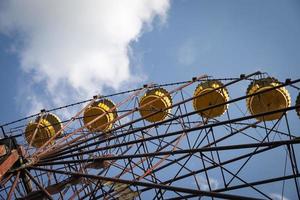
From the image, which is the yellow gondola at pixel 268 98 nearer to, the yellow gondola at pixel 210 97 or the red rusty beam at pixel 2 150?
the yellow gondola at pixel 210 97

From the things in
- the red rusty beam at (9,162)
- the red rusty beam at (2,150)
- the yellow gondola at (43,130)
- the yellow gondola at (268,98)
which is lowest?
the red rusty beam at (9,162)

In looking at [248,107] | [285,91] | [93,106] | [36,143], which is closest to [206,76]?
[248,107]

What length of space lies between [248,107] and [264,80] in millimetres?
1770

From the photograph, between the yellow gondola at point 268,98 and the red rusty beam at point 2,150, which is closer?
the red rusty beam at point 2,150

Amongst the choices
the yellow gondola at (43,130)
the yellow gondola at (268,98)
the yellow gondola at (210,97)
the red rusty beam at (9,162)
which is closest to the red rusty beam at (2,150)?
the red rusty beam at (9,162)

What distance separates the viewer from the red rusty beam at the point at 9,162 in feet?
33.9

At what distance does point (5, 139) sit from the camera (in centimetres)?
1265

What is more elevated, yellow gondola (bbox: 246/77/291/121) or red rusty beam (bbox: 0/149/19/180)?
yellow gondola (bbox: 246/77/291/121)

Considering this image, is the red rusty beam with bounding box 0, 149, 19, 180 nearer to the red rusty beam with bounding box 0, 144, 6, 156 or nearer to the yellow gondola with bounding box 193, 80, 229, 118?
the red rusty beam with bounding box 0, 144, 6, 156

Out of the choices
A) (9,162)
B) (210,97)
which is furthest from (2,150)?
(210,97)

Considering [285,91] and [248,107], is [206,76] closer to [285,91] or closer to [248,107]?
[248,107]

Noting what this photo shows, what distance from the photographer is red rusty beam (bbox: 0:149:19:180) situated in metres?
10.3

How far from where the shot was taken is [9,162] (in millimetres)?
11070

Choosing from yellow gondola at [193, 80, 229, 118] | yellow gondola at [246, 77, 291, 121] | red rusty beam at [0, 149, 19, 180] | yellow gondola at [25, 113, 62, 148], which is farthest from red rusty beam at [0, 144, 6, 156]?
yellow gondola at [246, 77, 291, 121]
